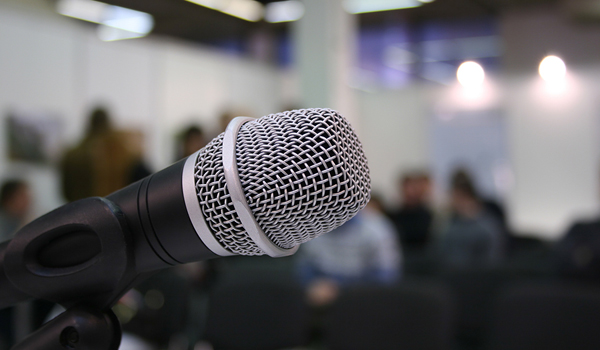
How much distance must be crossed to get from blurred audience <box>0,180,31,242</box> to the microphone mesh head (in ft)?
11.7

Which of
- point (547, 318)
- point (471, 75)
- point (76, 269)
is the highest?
point (471, 75)

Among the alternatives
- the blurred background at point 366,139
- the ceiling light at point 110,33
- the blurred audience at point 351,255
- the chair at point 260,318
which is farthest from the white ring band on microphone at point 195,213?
the ceiling light at point 110,33

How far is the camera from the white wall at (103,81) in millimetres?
4227

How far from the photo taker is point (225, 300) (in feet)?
9.04

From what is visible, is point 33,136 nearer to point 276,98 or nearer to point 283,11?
point 283,11

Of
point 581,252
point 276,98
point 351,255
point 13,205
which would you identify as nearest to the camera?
point 581,252

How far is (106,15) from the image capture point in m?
4.87

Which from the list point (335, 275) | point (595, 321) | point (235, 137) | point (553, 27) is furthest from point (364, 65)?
point (235, 137)

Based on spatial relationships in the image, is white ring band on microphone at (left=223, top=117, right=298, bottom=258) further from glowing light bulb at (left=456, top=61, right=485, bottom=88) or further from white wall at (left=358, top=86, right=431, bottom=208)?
glowing light bulb at (left=456, top=61, right=485, bottom=88)

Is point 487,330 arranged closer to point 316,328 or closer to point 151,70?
point 316,328

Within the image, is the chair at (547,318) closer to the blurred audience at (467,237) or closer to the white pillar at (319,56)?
the blurred audience at (467,237)

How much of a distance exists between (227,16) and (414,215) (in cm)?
280

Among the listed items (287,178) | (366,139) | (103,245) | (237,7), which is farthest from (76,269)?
(366,139)

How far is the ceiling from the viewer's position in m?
5.11
